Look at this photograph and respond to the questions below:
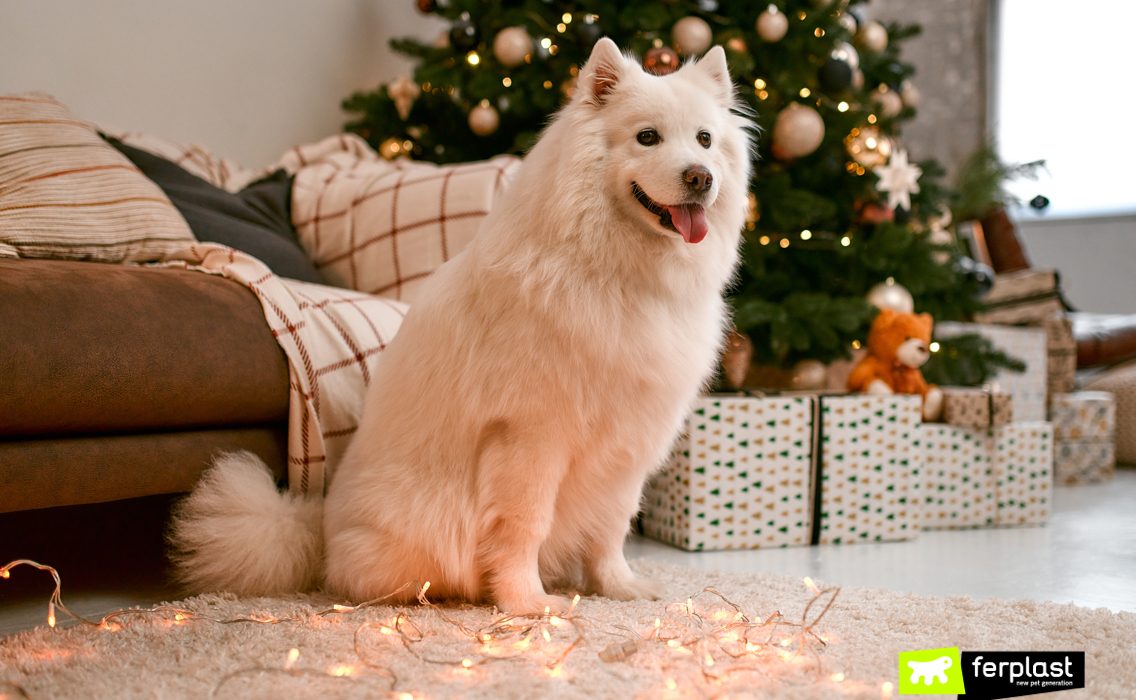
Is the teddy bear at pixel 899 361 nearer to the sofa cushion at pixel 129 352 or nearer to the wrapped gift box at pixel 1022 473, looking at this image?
the wrapped gift box at pixel 1022 473

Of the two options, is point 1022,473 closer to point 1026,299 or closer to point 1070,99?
point 1026,299

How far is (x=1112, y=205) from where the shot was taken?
551 centimetres

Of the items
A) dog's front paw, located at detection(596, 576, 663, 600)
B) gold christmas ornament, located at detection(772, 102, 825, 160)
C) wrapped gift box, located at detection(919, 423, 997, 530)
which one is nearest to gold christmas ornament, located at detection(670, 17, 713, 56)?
gold christmas ornament, located at detection(772, 102, 825, 160)

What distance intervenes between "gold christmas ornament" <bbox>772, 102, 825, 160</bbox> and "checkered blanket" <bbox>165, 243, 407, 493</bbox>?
1.49 metres

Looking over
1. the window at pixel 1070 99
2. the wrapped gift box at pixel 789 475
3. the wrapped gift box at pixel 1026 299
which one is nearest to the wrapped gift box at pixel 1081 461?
the wrapped gift box at pixel 1026 299

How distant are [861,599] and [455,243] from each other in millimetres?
1375

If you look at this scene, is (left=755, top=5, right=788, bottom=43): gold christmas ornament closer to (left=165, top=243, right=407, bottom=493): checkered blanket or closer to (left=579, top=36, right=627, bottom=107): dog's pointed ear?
(left=579, top=36, right=627, bottom=107): dog's pointed ear

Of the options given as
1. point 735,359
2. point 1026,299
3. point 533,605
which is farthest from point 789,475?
point 1026,299

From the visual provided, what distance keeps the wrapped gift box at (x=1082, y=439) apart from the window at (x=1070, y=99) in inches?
92.0

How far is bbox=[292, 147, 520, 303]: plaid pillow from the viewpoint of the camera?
2320 millimetres

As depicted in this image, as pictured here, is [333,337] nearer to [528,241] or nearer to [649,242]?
[528,241]

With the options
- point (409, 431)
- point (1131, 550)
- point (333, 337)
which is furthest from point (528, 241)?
point (1131, 550)

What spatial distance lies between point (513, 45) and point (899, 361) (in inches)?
64.1

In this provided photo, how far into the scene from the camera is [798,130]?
8.83 ft
